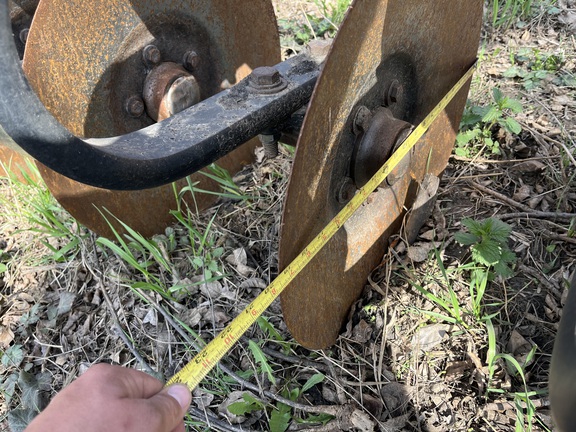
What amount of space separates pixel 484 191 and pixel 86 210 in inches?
65.1

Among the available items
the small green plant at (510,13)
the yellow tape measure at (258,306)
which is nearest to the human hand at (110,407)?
the yellow tape measure at (258,306)

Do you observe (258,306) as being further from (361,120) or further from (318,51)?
(318,51)

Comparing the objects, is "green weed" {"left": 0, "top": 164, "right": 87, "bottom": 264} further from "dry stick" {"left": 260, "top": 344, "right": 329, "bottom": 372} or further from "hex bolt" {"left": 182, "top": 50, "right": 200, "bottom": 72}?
"dry stick" {"left": 260, "top": 344, "right": 329, "bottom": 372}

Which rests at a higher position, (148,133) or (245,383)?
(148,133)

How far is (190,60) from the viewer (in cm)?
217

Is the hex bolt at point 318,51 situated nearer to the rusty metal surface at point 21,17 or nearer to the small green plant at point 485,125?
the small green plant at point 485,125

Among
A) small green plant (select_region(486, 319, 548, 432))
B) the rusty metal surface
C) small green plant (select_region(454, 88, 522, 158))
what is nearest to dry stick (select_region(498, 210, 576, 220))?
small green plant (select_region(454, 88, 522, 158))

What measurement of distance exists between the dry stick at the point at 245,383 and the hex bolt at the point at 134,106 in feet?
2.40

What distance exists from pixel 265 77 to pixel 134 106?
0.68m

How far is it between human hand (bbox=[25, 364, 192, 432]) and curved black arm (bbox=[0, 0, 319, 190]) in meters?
0.52

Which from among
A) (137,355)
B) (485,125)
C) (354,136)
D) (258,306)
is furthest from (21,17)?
(485,125)

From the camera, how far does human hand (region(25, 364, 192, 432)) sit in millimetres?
856

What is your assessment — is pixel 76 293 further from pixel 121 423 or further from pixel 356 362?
pixel 121 423

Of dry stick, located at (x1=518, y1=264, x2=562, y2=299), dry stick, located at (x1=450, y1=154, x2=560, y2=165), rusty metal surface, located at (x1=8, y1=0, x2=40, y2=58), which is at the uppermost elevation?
rusty metal surface, located at (x1=8, y1=0, x2=40, y2=58)
